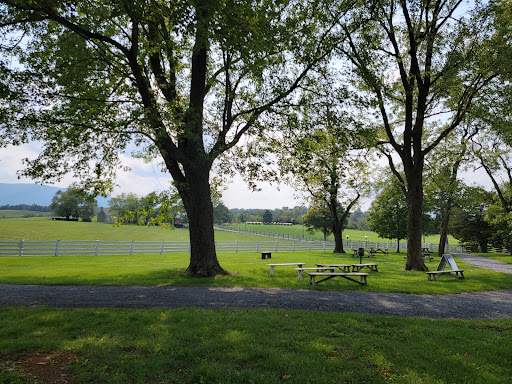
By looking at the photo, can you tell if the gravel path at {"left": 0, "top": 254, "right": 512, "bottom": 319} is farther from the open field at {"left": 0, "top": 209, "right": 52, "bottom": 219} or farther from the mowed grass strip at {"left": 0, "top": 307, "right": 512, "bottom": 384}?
the open field at {"left": 0, "top": 209, "right": 52, "bottom": 219}

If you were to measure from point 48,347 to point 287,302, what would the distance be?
5174mm

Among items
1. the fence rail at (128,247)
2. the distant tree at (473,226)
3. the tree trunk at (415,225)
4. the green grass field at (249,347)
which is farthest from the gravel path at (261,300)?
the distant tree at (473,226)

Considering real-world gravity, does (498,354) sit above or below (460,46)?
below

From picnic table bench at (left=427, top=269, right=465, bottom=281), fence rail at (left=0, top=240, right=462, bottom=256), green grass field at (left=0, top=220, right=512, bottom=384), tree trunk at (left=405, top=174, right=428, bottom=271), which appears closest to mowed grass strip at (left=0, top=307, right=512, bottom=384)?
green grass field at (left=0, top=220, right=512, bottom=384)

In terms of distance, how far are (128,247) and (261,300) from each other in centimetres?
2679

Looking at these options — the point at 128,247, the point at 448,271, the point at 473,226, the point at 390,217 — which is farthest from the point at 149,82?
the point at 473,226

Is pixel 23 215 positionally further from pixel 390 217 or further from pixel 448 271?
pixel 448 271

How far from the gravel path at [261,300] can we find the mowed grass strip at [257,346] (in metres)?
0.97

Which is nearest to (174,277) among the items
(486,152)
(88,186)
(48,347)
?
(88,186)

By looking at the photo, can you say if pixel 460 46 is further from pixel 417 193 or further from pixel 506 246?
pixel 506 246

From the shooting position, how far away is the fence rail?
20.5 m

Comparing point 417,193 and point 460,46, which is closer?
point 460,46

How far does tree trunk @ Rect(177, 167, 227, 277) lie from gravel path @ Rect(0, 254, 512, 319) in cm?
230

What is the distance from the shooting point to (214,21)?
7383mm
